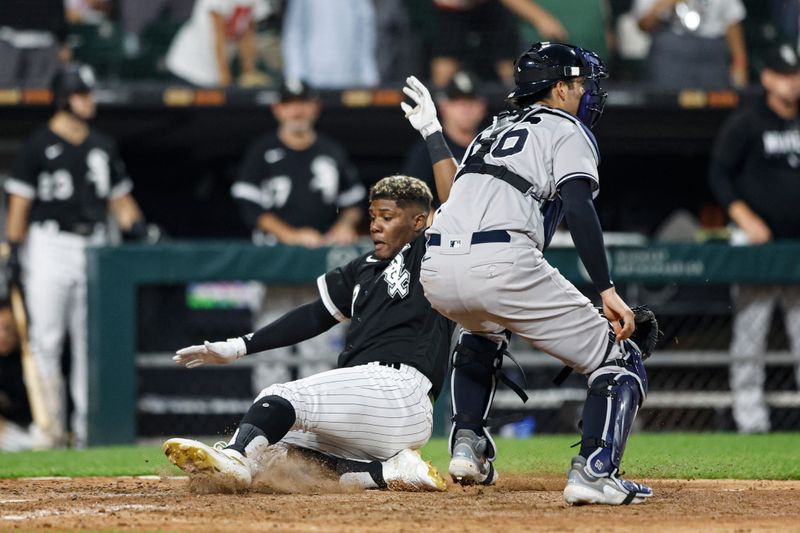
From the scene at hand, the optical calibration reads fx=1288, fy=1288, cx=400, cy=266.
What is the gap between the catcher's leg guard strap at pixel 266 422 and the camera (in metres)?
4.18

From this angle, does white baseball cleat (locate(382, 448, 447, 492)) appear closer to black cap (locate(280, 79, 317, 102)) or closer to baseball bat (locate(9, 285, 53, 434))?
baseball bat (locate(9, 285, 53, 434))

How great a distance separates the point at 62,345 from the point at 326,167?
6.50 ft

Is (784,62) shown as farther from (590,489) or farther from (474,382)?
(590,489)

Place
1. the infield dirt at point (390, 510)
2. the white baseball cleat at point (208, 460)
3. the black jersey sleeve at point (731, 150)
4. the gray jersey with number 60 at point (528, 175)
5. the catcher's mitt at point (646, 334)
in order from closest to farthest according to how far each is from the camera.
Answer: the infield dirt at point (390, 510) → the white baseball cleat at point (208, 460) → the gray jersey with number 60 at point (528, 175) → the catcher's mitt at point (646, 334) → the black jersey sleeve at point (731, 150)

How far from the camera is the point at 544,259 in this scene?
13.7 feet

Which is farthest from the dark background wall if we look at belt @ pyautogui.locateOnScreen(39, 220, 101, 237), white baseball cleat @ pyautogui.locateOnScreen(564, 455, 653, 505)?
white baseball cleat @ pyautogui.locateOnScreen(564, 455, 653, 505)

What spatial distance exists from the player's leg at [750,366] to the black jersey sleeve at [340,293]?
3.61 metres

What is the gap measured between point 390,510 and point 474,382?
2.59 ft

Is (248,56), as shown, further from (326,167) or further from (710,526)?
(710,526)

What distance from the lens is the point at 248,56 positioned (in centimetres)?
944

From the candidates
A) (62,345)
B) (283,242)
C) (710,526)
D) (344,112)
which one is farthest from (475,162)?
(344,112)

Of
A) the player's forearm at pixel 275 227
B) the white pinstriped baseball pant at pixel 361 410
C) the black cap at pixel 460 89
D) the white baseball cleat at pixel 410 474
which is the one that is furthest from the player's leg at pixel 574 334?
the player's forearm at pixel 275 227

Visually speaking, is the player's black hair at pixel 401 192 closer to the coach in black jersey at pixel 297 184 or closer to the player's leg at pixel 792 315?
the coach in black jersey at pixel 297 184

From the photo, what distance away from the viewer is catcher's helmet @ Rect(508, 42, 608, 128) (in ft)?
14.1
